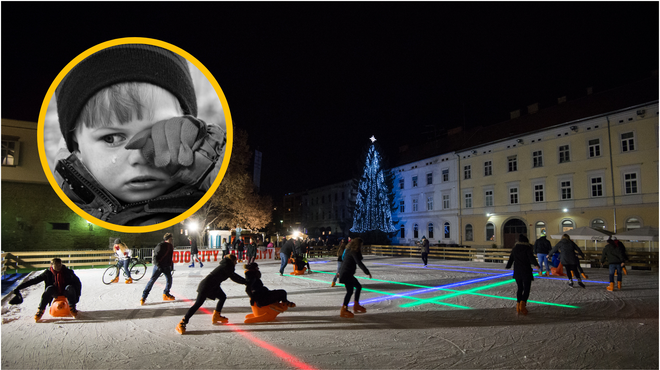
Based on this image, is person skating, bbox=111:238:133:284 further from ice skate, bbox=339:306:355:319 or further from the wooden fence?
ice skate, bbox=339:306:355:319

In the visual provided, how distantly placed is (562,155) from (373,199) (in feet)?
64.7

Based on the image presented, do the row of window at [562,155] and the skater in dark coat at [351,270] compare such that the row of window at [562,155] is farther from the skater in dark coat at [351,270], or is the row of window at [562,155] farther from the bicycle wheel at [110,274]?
the bicycle wheel at [110,274]

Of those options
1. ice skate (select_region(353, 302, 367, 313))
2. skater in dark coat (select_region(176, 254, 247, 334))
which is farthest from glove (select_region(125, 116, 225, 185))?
ice skate (select_region(353, 302, 367, 313))

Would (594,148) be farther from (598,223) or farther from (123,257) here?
(123,257)

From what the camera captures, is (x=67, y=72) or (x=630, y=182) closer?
(x=67, y=72)

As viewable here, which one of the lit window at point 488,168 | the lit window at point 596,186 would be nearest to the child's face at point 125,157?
the lit window at point 596,186

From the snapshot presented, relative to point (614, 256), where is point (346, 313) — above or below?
below

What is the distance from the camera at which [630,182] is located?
28797mm

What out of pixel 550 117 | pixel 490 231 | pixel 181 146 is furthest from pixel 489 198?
pixel 181 146

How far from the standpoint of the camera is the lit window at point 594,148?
31000mm

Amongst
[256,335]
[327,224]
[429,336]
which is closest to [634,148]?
[429,336]

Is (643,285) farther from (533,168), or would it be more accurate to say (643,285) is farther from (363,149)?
(363,149)

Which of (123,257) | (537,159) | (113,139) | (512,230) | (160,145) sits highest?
(537,159)

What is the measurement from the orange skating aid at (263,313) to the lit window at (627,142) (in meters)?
31.2
